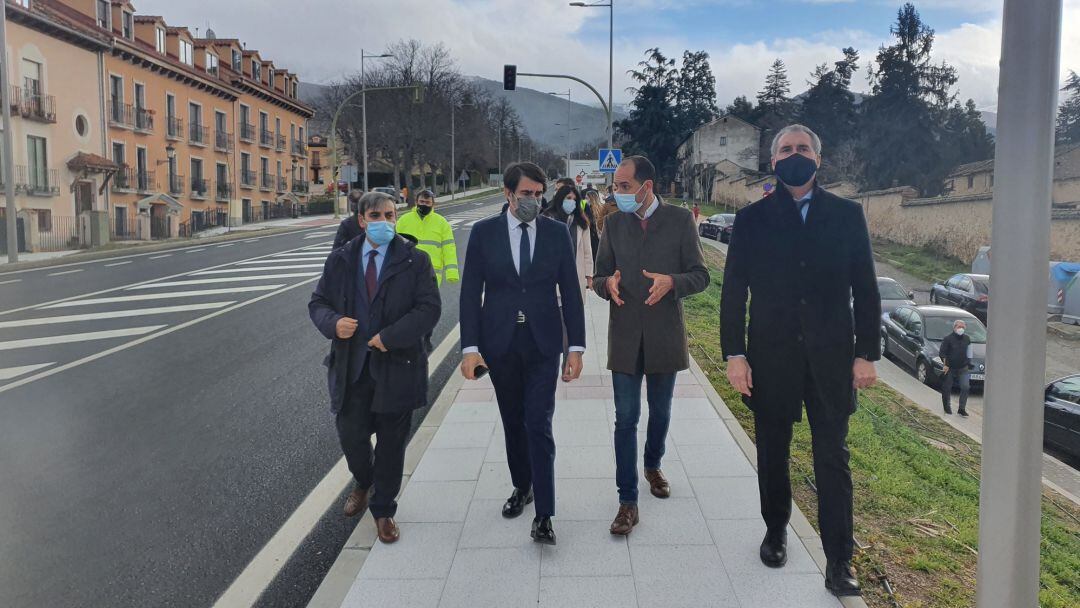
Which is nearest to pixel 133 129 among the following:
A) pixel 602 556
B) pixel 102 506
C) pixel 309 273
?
pixel 309 273

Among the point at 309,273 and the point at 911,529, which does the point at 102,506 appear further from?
the point at 309,273

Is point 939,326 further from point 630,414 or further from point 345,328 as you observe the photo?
point 345,328

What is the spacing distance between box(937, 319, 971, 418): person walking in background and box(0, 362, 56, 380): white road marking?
13.8 m

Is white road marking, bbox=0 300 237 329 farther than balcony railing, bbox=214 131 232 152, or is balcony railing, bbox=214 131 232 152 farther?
balcony railing, bbox=214 131 232 152

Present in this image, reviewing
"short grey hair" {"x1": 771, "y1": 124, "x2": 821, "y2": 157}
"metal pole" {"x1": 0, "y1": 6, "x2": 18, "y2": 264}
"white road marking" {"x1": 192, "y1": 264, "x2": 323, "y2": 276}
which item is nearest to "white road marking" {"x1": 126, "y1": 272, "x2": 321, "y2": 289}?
"white road marking" {"x1": 192, "y1": 264, "x2": 323, "y2": 276}

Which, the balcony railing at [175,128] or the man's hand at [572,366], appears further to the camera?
the balcony railing at [175,128]

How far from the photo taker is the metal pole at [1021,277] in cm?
228

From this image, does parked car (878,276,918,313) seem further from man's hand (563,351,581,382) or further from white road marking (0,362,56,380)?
white road marking (0,362,56,380)

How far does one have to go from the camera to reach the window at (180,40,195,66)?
43156mm

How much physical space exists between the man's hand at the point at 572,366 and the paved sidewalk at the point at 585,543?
0.86m

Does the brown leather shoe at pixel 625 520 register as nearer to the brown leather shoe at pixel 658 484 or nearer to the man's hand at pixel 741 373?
the brown leather shoe at pixel 658 484

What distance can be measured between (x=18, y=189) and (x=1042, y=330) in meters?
33.6

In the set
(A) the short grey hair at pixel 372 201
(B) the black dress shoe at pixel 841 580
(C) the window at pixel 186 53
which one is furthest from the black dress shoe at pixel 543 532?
(C) the window at pixel 186 53

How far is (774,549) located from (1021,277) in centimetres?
213
